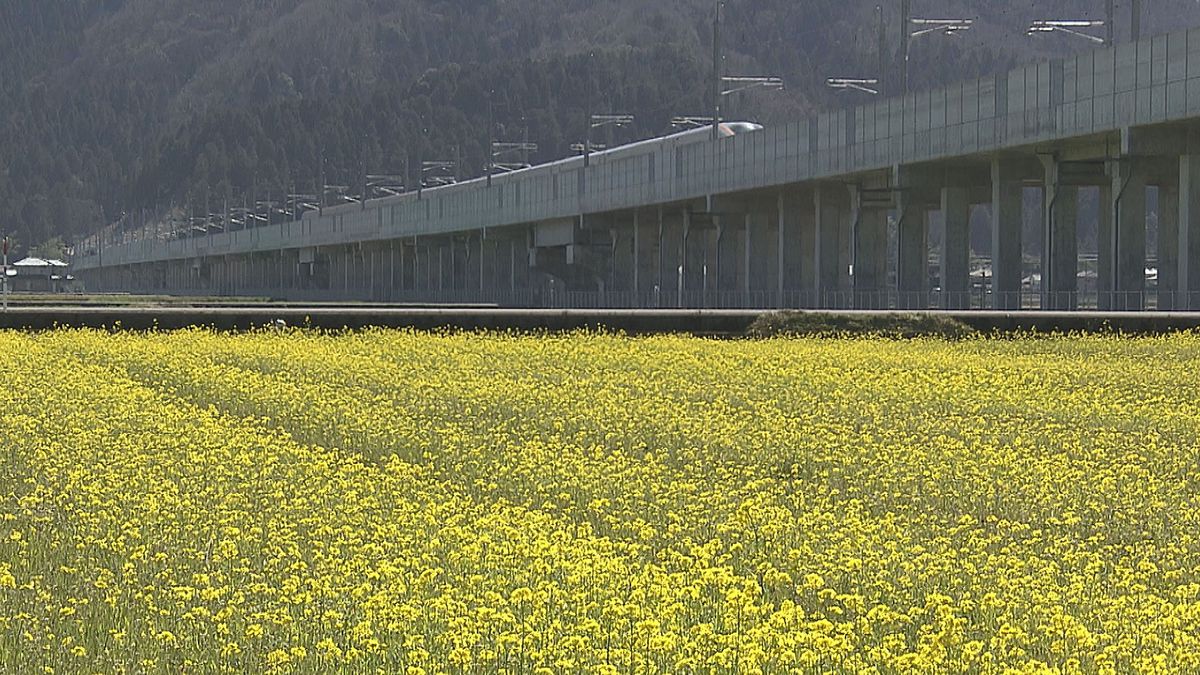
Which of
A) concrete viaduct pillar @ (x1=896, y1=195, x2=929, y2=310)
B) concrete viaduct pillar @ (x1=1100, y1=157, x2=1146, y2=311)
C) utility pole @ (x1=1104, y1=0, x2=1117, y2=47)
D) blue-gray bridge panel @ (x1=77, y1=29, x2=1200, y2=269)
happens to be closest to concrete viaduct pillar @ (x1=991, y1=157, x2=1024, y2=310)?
blue-gray bridge panel @ (x1=77, y1=29, x2=1200, y2=269)

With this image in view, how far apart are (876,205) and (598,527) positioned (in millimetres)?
52861

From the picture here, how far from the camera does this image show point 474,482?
14469 mm

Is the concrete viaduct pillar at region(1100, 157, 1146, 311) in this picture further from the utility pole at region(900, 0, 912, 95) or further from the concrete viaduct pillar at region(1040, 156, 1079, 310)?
the utility pole at region(900, 0, 912, 95)

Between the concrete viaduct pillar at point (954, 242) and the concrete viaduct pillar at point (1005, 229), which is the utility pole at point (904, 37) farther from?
the concrete viaduct pillar at point (954, 242)

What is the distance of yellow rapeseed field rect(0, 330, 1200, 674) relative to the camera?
28.5 ft

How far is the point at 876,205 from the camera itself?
6425 centimetres

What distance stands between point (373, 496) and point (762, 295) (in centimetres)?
5958

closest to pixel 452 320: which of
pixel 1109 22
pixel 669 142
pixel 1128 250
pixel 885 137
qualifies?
pixel 1109 22

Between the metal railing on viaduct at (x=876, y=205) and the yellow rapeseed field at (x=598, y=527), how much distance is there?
1031 inches

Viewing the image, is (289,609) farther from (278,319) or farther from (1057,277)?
(1057,277)

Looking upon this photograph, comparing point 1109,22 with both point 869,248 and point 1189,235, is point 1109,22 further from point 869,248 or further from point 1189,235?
point 869,248

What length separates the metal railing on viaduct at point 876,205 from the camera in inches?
1922

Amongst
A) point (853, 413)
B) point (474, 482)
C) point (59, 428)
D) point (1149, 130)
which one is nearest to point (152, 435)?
point (59, 428)

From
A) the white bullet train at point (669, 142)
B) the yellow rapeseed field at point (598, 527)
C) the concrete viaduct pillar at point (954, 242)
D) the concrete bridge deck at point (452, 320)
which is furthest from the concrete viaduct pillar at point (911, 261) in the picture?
the yellow rapeseed field at point (598, 527)
